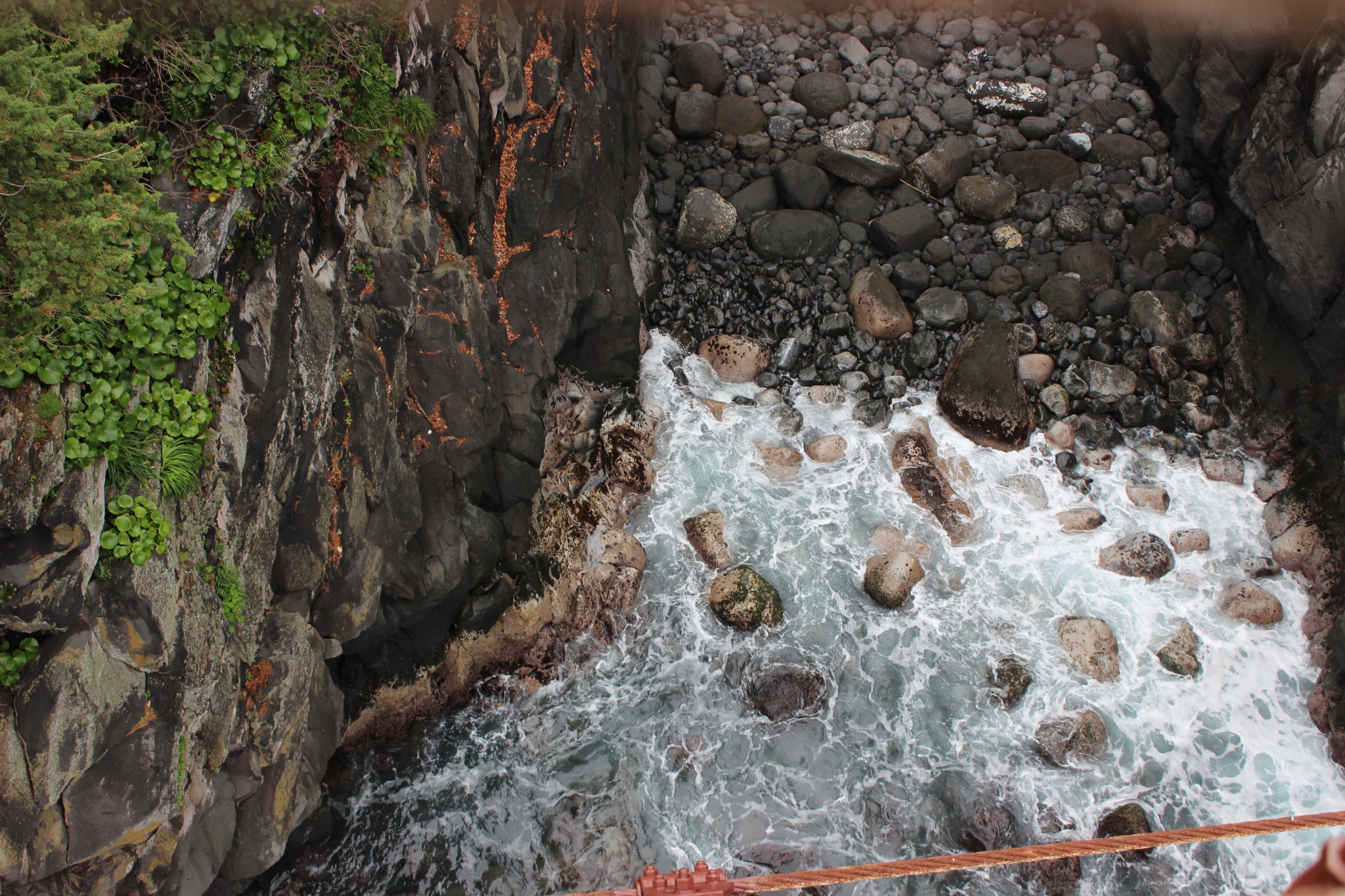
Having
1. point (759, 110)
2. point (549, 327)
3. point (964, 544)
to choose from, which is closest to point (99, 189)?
point (549, 327)

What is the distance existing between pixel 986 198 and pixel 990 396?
409cm

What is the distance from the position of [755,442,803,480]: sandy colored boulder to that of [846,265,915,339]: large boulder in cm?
294

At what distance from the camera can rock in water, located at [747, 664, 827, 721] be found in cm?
A: 1041

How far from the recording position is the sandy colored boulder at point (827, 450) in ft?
43.2

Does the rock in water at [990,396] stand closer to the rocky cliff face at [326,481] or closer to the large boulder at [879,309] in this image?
the large boulder at [879,309]

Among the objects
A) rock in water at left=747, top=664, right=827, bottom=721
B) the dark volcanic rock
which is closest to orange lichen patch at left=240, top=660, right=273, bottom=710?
rock in water at left=747, top=664, right=827, bottom=721

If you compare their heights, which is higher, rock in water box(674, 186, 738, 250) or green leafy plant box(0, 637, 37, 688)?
green leafy plant box(0, 637, 37, 688)

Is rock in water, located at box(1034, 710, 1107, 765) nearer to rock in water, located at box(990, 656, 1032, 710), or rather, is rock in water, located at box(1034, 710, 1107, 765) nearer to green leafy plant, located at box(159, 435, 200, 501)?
rock in water, located at box(990, 656, 1032, 710)

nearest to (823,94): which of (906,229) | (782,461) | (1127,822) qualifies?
(906,229)

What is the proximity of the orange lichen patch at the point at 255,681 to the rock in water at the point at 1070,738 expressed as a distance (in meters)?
8.75

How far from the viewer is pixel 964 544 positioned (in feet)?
40.1

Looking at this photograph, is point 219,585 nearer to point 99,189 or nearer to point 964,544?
point 99,189

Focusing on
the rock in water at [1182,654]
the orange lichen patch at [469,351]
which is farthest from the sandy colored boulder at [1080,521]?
the orange lichen patch at [469,351]

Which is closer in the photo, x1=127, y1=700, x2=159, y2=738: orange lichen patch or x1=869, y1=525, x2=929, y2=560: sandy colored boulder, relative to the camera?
x1=127, y1=700, x2=159, y2=738: orange lichen patch
